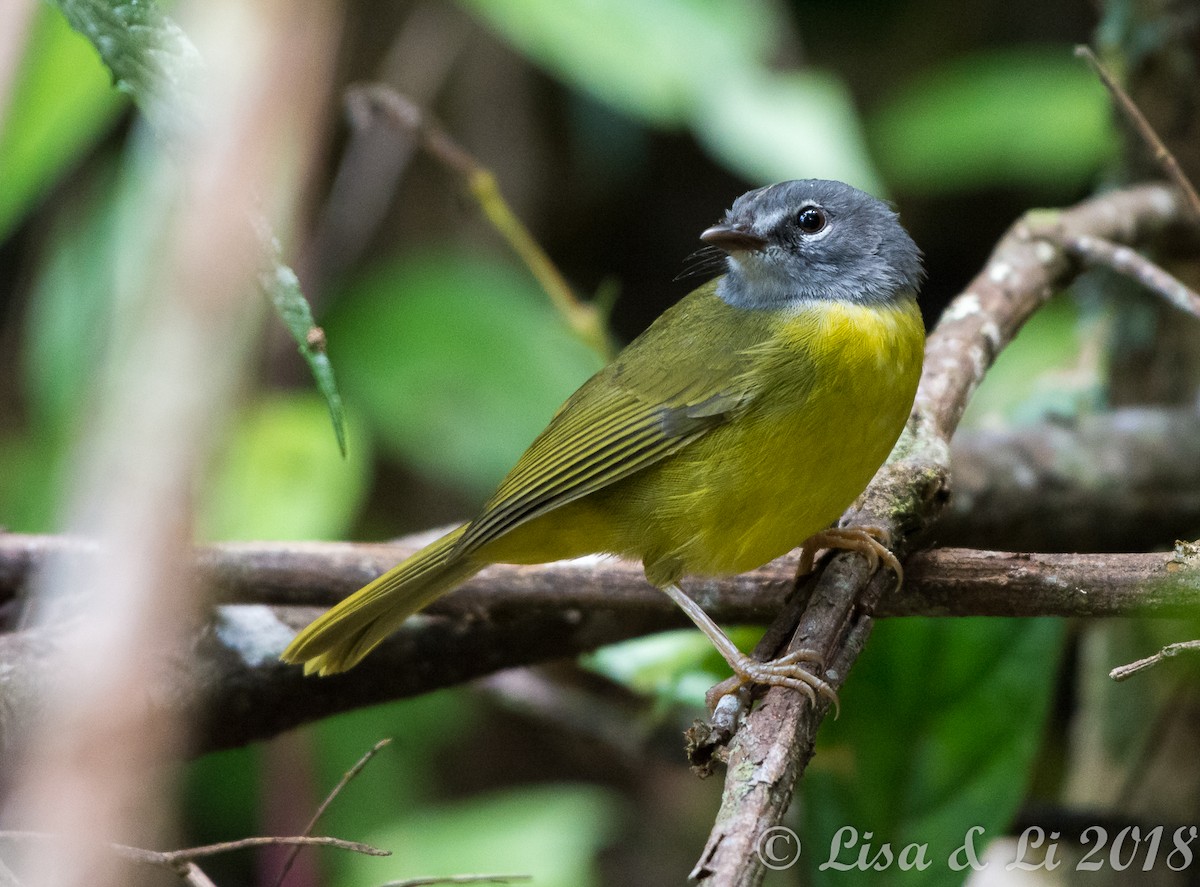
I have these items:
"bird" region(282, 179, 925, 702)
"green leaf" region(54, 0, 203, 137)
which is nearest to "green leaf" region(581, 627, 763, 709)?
"bird" region(282, 179, 925, 702)

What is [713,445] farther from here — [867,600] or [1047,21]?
[1047,21]

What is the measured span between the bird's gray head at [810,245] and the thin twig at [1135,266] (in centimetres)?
55

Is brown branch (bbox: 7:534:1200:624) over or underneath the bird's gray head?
underneath

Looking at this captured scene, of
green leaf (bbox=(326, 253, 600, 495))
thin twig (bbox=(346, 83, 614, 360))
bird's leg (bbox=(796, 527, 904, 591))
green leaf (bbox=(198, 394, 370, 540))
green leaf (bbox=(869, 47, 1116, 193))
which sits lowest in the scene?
bird's leg (bbox=(796, 527, 904, 591))

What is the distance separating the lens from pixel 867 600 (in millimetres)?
2379

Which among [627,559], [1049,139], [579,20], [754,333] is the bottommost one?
[627,559]

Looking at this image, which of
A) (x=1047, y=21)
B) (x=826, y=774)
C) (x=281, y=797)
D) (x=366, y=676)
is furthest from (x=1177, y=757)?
(x=1047, y=21)

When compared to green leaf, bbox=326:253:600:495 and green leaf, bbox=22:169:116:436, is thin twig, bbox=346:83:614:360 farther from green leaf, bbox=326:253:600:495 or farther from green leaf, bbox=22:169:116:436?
green leaf, bbox=22:169:116:436

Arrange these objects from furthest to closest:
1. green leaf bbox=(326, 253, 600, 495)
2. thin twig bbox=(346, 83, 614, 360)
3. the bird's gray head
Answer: green leaf bbox=(326, 253, 600, 495), thin twig bbox=(346, 83, 614, 360), the bird's gray head

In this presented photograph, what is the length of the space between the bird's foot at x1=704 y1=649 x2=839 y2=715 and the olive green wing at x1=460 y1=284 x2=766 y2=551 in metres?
0.67

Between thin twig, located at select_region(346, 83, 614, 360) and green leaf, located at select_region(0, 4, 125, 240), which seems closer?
thin twig, located at select_region(346, 83, 614, 360)

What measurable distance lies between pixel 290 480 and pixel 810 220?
195 centimetres

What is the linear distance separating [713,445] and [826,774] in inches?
34.0

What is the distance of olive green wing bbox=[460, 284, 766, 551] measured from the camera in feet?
9.28
